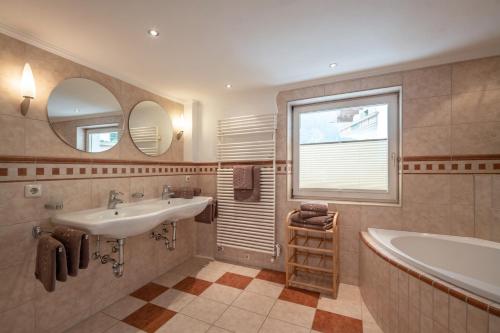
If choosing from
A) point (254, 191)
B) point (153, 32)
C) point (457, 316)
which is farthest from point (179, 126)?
point (457, 316)

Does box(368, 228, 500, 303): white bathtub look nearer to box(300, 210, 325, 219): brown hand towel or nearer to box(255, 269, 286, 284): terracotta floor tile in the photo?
Result: box(300, 210, 325, 219): brown hand towel

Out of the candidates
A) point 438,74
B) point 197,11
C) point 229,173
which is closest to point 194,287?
point 229,173

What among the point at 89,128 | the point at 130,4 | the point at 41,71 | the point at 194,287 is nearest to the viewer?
the point at 130,4

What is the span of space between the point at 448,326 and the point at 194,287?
6.07ft

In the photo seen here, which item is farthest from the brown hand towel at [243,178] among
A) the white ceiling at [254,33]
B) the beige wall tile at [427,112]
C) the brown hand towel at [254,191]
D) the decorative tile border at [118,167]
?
the beige wall tile at [427,112]

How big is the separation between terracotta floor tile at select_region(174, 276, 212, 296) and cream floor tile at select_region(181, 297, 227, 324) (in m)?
0.12

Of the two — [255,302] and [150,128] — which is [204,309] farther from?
[150,128]

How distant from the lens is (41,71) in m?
1.45

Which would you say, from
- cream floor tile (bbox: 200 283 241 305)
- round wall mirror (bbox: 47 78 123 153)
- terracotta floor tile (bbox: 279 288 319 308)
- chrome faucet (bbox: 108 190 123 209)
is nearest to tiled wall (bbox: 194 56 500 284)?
terracotta floor tile (bbox: 279 288 319 308)

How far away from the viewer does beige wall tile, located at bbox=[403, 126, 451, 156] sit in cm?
176

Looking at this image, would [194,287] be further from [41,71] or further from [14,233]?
[41,71]

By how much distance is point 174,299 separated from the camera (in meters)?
1.88

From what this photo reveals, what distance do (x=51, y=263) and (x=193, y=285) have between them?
1.23 meters

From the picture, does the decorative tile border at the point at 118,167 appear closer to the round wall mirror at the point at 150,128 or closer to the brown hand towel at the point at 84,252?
the round wall mirror at the point at 150,128
